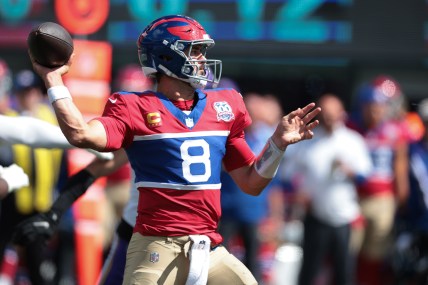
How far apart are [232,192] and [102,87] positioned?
164 cm

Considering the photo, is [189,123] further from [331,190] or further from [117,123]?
[331,190]

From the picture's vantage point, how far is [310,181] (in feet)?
29.6

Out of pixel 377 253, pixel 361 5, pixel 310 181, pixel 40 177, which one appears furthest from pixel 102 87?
pixel 361 5

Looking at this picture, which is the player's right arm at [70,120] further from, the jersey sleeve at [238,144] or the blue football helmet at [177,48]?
the jersey sleeve at [238,144]

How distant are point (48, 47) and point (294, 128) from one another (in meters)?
1.20

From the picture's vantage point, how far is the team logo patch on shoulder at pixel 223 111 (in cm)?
509

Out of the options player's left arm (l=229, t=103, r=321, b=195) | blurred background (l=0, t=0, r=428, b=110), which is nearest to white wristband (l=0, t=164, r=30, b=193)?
player's left arm (l=229, t=103, r=321, b=195)

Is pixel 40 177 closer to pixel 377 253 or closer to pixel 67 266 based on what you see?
pixel 67 266

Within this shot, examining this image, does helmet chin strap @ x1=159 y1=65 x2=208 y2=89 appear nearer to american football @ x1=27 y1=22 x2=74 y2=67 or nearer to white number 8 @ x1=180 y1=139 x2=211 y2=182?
white number 8 @ x1=180 y1=139 x2=211 y2=182

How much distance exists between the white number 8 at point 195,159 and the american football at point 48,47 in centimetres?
67

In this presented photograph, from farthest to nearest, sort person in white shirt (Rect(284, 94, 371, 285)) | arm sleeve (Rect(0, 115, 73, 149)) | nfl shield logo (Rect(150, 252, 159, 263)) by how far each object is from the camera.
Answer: person in white shirt (Rect(284, 94, 371, 285)) → arm sleeve (Rect(0, 115, 73, 149)) → nfl shield logo (Rect(150, 252, 159, 263))

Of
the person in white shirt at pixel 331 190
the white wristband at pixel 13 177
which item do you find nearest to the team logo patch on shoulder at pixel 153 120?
the white wristband at pixel 13 177

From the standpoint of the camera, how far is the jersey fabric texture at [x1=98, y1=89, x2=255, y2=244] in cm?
490

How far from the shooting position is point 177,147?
4926 millimetres
